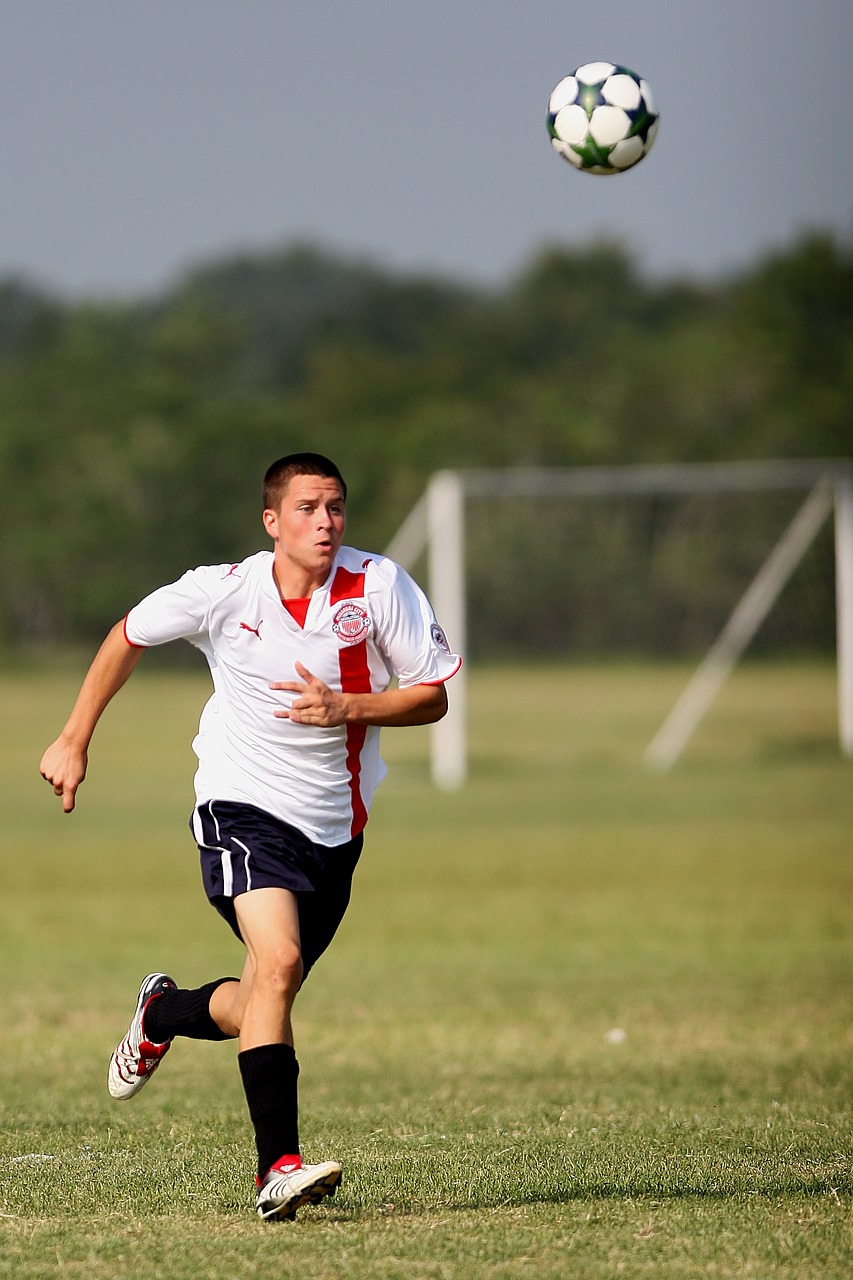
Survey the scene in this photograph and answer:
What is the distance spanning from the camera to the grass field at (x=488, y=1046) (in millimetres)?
4812

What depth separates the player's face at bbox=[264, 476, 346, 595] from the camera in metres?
5.38

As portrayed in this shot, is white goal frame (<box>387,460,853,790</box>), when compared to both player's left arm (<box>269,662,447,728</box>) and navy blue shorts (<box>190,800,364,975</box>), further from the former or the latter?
player's left arm (<box>269,662,447,728</box>)

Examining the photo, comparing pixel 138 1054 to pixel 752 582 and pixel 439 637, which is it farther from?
pixel 752 582

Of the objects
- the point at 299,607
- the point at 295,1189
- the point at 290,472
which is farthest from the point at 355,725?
the point at 295,1189

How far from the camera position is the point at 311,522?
5387 mm

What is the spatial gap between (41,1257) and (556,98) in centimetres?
488

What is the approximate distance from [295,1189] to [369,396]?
220 ft

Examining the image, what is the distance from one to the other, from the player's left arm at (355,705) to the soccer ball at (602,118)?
2751 millimetres

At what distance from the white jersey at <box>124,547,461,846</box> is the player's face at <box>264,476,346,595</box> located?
0.14 metres

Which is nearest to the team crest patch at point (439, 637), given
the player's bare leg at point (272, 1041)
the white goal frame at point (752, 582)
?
the player's bare leg at point (272, 1041)

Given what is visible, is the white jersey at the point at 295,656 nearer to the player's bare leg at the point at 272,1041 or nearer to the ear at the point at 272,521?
the ear at the point at 272,521

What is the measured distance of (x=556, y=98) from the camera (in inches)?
293

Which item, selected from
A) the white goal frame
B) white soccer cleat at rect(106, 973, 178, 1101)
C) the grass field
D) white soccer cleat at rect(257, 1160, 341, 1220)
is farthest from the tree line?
white soccer cleat at rect(257, 1160, 341, 1220)

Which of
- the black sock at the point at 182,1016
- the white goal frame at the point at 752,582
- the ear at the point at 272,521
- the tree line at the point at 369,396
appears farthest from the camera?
the tree line at the point at 369,396
